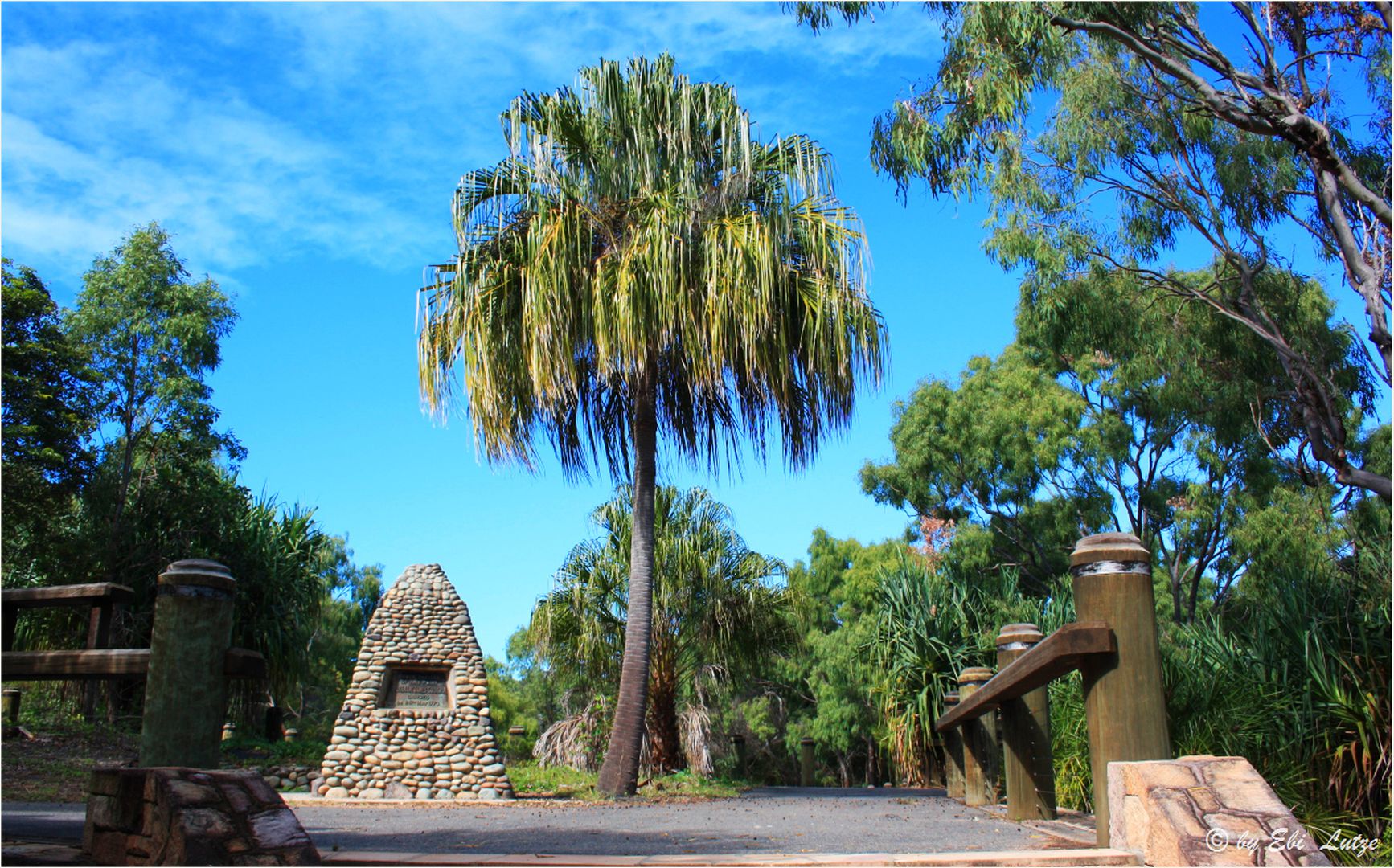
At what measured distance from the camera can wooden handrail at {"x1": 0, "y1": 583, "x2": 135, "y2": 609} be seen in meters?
3.75

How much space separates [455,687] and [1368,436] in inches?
756

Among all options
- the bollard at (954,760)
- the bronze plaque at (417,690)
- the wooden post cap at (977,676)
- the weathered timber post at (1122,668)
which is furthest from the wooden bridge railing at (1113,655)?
the bronze plaque at (417,690)

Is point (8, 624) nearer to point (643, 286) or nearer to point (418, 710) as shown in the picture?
point (643, 286)

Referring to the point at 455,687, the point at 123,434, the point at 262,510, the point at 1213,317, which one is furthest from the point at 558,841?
the point at 123,434

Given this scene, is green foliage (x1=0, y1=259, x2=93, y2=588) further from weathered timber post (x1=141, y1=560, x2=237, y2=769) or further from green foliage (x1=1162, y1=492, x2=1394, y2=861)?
green foliage (x1=1162, y1=492, x2=1394, y2=861)

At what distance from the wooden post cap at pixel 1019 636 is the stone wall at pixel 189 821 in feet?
15.4

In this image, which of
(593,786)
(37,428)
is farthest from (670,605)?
(37,428)

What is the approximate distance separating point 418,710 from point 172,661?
1009 centimetres

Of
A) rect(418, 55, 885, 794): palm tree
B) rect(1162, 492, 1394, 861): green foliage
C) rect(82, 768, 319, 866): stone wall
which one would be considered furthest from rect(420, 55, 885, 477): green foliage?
rect(82, 768, 319, 866): stone wall

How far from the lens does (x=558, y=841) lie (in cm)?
572

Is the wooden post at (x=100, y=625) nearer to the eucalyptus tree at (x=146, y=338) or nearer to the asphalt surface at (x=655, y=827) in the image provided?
the asphalt surface at (x=655, y=827)

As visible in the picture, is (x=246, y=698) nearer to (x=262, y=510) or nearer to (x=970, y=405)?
(x=262, y=510)

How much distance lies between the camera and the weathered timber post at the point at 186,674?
145 inches

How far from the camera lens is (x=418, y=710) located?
13258mm
